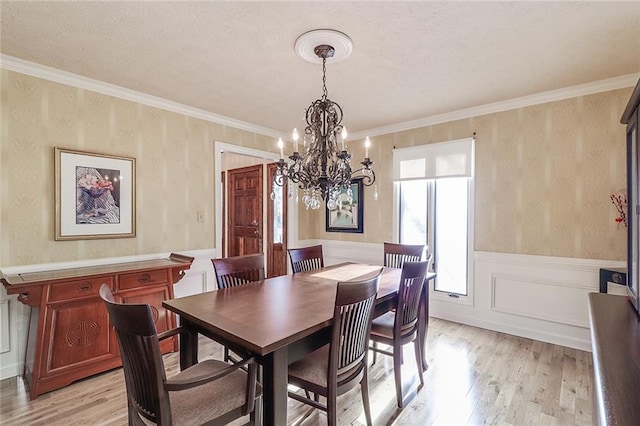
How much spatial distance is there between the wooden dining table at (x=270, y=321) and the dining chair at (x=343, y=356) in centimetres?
11

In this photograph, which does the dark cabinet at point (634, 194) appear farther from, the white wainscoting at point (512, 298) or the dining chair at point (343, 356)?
the white wainscoting at point (512, 298)

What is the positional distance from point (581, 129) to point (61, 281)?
461 cm

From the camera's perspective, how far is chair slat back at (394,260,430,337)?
2055 mm

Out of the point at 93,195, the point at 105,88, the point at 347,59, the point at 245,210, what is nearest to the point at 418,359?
the point at 347,59

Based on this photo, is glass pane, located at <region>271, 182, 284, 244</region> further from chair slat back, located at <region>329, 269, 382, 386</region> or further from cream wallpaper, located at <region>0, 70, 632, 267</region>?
chair slat back, located at <region>329, 269, 382, 386</region>

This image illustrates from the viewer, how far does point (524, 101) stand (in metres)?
3.17

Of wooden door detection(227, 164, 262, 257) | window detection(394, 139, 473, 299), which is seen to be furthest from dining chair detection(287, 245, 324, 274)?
wooden door detection(227, 164, 262, 257)

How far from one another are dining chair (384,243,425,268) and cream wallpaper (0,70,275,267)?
82.6 inches

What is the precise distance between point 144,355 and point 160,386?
0.45 feet

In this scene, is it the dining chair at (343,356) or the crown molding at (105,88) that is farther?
the crown molding at (105,88)

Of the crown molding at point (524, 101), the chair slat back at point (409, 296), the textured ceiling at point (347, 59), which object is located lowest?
the chair slat back at point (409, 296)

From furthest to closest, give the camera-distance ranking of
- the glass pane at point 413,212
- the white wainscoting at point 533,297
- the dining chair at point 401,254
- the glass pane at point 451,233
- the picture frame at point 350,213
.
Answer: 1. the picture frame at point 350,213
2. the glass pane at point 413,212
3. the glass pane at point 451,233
4. the dining chair at point 401,254
5. the white wainscoting at point 533,297

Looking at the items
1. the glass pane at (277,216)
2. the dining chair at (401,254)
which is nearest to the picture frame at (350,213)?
the glass pane at (277,216)

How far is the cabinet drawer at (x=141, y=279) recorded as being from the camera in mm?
2574
